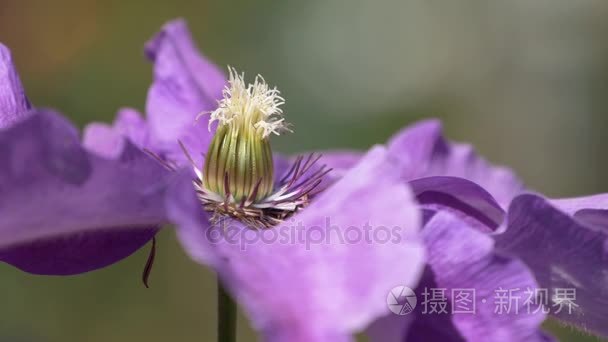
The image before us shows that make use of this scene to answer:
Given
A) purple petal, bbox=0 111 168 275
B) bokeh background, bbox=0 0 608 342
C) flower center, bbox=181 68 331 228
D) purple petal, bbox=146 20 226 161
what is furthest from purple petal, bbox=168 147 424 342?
bokeh background, bbox=0 0 608 342

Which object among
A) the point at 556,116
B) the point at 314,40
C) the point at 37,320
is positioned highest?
the point at 314,40

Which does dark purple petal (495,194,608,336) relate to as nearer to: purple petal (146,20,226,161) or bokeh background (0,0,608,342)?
purple petal (146,20,226,161)

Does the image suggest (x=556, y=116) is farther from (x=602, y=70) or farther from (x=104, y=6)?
(x=104, y=6)

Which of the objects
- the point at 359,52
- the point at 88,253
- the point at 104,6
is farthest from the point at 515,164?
the point at 88,253

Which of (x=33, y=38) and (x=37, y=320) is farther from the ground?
(x=33, y=38)

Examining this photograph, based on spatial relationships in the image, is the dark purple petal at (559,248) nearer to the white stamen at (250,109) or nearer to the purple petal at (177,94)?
the white stamen at (250,109)

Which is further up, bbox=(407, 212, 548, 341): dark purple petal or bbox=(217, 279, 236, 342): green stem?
bbox=(407, 212, 548, 341): dark purple petal
